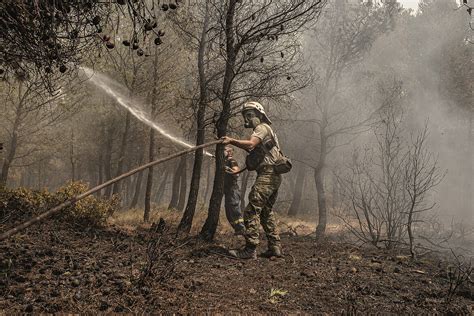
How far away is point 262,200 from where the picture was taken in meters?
5.77

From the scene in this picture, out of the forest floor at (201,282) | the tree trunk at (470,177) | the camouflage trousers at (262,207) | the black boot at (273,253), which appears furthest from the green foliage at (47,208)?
the tree trunk at (470,177)

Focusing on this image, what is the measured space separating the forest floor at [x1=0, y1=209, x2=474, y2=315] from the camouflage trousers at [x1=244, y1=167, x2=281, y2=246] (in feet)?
1.31

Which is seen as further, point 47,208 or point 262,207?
point 47,208

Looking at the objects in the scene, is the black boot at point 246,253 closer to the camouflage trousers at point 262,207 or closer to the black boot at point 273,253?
the camouflage trousers at point 262,207

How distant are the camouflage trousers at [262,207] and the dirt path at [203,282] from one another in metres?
0.40

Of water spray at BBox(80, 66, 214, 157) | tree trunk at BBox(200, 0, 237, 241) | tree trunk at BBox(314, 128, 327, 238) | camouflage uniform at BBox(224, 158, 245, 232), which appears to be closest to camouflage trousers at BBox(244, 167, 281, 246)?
tree trunk at BBox(200, 0, 237, 241)

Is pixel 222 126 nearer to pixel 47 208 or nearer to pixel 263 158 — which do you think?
pixel 263 158

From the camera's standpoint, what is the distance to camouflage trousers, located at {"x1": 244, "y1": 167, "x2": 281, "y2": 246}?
564 centimetres

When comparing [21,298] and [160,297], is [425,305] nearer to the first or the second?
[160,297]

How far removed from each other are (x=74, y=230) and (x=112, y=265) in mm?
2647

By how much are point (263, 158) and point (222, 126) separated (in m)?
1.58

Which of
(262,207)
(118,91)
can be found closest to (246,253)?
(262,207)

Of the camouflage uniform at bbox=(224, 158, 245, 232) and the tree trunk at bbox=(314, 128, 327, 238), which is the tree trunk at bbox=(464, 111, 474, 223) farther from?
the camouflage uniform at bbox=(224, 158, 245, 232)

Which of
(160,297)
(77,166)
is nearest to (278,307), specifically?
(160,297)
